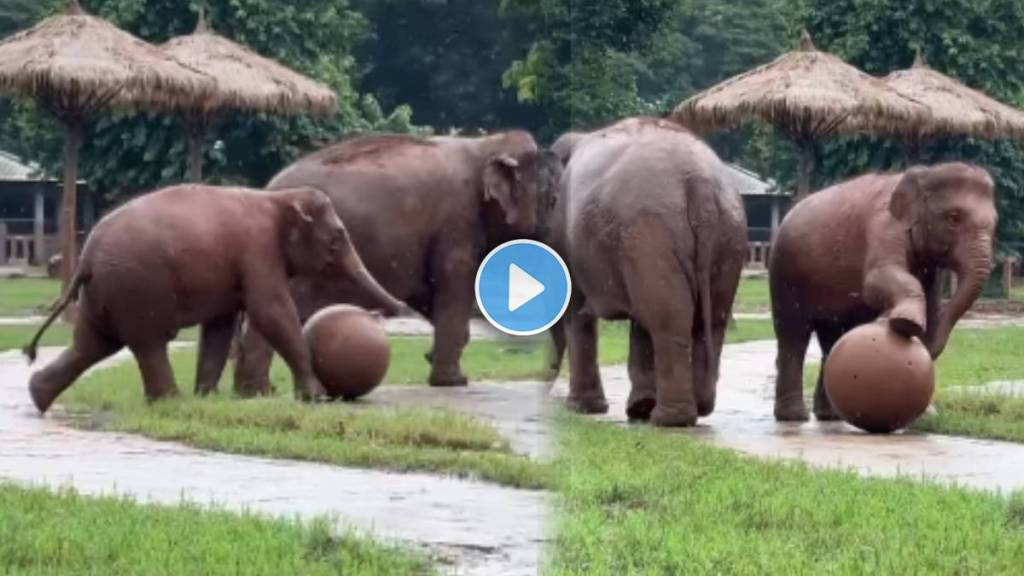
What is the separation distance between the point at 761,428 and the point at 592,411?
2.47ft

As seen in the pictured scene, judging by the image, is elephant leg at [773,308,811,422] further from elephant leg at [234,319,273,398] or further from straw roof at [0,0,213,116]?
straw roof at [0,0,213,116]

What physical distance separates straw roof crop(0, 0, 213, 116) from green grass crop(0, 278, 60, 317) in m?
0.67

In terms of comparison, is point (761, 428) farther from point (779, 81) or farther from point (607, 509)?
point (607, 509)

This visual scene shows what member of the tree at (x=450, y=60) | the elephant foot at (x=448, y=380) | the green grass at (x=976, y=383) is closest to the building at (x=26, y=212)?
the elephant foot at (x=448, y=380)

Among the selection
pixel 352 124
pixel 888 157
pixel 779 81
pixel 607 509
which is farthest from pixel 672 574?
pixel 888 157

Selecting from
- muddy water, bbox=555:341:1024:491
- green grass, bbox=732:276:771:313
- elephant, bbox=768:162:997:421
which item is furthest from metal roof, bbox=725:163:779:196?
muddy water, bbox=555:341:1024:491

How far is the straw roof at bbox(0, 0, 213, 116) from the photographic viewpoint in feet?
24.9

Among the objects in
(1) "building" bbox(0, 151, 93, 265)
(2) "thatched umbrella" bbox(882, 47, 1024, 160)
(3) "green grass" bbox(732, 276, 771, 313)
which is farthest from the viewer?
(2) "thatched umbrella" bbox(882, 47, 1024, 160)

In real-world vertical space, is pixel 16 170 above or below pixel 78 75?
below

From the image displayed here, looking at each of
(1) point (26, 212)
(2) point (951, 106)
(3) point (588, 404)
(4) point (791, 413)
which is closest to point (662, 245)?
(3) point (588, 404)

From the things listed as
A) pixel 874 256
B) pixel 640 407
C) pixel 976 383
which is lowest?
pixel 976 383

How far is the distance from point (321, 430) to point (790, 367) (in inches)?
114

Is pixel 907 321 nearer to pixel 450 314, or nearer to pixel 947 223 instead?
pixel 947 223

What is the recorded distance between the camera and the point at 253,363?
9977 millimetres
